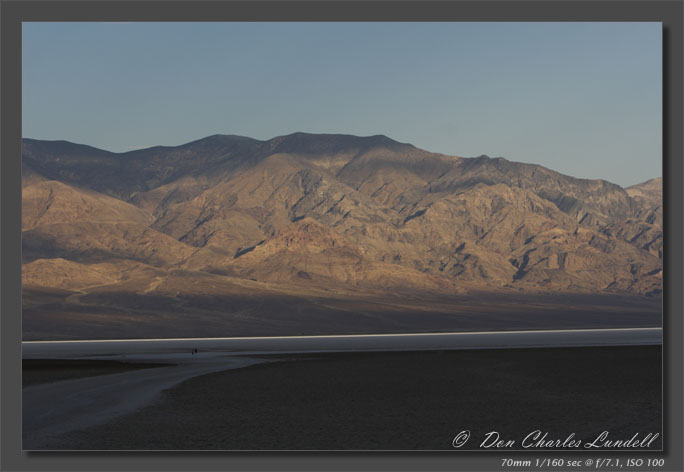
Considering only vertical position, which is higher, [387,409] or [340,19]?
[340,19]

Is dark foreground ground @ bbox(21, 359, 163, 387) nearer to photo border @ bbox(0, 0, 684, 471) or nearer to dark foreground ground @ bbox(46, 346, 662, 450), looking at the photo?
dark foreground ground @ bbox(46, 346, 662, 450)

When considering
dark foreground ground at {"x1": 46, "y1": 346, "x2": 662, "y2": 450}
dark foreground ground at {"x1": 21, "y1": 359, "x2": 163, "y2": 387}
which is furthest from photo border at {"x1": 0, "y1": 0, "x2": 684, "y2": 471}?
dark foreground ground at {"x1": 21, "y1": 359, "x2": 163, "y2": 387}

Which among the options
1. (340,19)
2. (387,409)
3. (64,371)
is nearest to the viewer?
(340,19)

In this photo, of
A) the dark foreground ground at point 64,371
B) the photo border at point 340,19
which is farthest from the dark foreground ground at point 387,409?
the dark foreground ground at point 64,371

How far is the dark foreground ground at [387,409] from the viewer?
23.8 meters

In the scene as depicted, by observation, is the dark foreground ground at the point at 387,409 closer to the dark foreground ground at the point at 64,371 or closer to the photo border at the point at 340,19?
the photo border at the point at 340,19

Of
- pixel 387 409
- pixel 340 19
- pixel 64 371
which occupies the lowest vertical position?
pixel 64 371

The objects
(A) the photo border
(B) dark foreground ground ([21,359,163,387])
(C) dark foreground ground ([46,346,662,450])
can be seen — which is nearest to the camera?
(A) the photo border

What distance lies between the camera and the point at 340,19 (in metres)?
13.5

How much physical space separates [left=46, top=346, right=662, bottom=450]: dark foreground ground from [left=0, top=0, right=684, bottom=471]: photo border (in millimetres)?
6484

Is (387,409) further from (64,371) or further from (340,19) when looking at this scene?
(64,371)

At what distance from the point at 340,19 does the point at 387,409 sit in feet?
67.1

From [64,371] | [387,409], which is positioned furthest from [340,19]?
[64,371]

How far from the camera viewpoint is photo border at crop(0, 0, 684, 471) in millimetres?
13359
